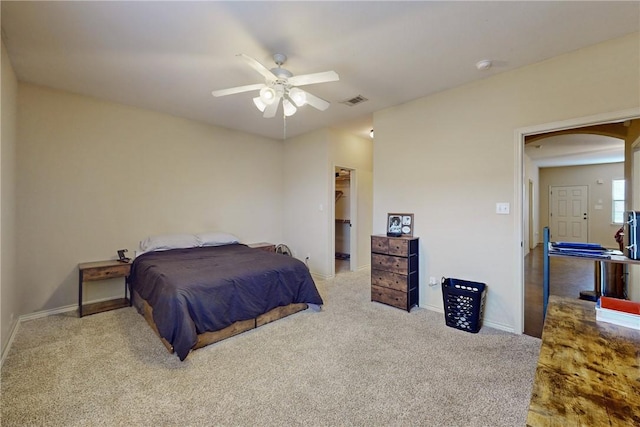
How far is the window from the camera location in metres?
6.68

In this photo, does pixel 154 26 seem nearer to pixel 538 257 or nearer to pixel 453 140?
pixel 453 140

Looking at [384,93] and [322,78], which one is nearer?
[322,78]

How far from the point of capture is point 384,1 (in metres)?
1.85

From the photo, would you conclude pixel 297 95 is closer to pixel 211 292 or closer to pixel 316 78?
pixel 316 78

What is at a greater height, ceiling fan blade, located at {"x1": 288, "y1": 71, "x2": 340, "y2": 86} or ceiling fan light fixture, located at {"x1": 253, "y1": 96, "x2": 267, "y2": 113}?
ceiling fan blade, located at {"x1": 288, "y1": 71, "x2": 340, "y2": 86}

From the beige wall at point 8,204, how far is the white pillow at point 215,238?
74.7 inches

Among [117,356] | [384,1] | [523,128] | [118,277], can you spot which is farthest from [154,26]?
[523,128]

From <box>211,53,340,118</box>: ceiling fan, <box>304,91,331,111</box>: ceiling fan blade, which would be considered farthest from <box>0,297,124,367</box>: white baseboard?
<box>304,91,331,111</box>: ceiling fan blade

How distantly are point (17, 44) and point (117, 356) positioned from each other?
2763 mm

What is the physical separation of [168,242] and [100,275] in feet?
2.70

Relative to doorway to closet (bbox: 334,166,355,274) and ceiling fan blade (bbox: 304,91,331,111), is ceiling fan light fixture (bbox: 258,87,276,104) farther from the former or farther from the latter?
doorway to closet (bbox: 334,166,355,274)

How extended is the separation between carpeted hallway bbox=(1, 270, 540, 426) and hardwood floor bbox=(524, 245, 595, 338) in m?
0.54

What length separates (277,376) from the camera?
2031 millimetres

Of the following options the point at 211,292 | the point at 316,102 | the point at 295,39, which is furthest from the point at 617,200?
the point at 211,292
